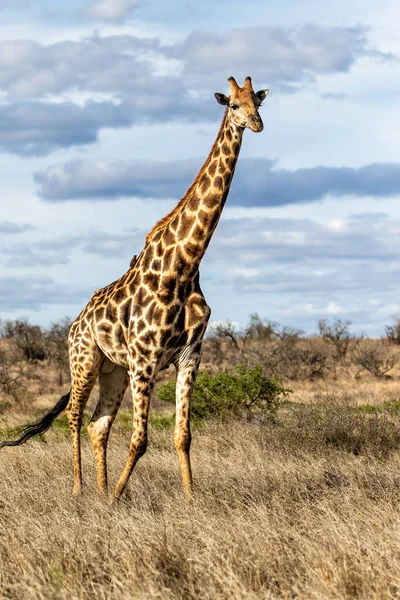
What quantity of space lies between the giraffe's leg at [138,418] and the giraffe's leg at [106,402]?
1284 millimetres

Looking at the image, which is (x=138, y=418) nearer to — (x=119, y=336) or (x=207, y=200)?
(x=119, y=336)

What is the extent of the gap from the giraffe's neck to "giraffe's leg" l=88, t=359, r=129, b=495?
2027 mm

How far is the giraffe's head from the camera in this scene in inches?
311

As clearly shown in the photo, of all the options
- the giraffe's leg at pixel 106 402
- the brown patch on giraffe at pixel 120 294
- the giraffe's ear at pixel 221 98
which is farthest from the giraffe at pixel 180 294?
the giraffe's leg at pixel 106 402

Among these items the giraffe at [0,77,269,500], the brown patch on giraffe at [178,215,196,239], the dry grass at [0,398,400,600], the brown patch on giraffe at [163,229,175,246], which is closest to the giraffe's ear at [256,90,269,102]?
the giraffe at [0,77,269,500]

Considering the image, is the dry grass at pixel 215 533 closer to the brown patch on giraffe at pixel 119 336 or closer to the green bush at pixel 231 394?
the brown patch on giraffe at pixel 119 336

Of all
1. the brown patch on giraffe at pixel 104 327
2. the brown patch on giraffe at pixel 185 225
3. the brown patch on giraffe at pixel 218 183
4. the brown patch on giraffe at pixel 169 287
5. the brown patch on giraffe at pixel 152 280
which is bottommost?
the brown patch on giraffe at pixel 104 327

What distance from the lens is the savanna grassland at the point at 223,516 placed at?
546 centimetres

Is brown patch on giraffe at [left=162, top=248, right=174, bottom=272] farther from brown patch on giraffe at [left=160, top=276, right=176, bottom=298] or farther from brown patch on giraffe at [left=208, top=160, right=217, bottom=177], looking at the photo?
brown patch on giraffe at [left=208, top=160, right=217, bottom=177]

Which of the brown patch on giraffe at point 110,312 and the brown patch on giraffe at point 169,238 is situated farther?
the brown patch on giraffe at point 110,312

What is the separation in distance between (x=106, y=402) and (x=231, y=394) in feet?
18.1

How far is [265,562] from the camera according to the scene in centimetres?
571

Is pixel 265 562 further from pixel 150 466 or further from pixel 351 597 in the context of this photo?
pixel 150 466

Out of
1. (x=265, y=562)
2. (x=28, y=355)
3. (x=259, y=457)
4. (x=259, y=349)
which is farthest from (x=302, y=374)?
(x=265, y=562)
